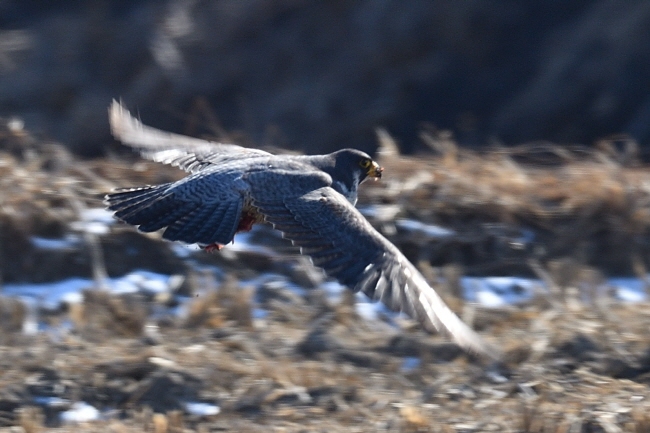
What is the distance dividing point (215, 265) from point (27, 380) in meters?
1.59

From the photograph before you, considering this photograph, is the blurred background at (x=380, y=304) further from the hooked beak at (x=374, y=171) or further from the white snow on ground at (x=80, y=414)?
the hooked beak at (x=374, y=171)

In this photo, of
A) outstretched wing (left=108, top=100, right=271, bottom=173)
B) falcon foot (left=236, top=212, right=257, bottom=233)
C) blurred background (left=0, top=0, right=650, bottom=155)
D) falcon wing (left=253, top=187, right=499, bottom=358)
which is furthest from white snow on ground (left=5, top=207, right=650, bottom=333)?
blurred background (left=0, top=0, right=650, bottom=155)

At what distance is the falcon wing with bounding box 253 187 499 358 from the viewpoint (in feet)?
13.0

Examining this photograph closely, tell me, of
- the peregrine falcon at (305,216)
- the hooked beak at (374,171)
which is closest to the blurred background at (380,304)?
the peregrine falcon at (305,216)

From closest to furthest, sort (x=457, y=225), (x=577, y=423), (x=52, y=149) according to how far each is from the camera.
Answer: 1. (x=577, y=423)
2. (x=457, y=225)
3. (x=52, y=149)

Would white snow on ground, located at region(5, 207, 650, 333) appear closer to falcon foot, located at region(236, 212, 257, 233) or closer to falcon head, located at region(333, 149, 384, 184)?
falcon foot, located at region(236, 212, 257, 233)

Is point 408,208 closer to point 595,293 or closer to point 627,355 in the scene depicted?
point 595,293

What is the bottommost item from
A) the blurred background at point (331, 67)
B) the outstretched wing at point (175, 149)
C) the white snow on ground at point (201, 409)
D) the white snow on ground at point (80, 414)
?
the white snow on ground at point (80, 414)

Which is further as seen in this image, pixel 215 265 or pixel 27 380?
pixel 215 265

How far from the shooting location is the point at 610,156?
812 cm

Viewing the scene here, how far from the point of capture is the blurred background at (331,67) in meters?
10.7

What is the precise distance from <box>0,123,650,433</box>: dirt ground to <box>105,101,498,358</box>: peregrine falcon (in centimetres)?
46

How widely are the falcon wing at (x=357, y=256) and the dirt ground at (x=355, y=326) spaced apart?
0.71 metres

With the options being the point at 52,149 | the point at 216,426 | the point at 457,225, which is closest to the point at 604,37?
the point at 457,225
